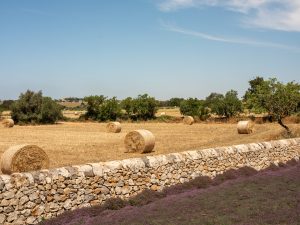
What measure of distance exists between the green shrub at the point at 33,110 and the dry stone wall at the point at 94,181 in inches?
1892

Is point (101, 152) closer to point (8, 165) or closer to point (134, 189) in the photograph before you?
point (8, 165)

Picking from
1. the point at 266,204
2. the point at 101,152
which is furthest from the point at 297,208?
the point at 101,152

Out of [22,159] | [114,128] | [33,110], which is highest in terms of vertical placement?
[33,110]

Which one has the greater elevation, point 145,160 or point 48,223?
point 145,160

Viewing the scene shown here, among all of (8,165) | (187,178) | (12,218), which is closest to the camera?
(12,218)

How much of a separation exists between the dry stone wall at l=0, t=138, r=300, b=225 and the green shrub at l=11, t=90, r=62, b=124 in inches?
1892

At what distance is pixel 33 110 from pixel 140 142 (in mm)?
39091

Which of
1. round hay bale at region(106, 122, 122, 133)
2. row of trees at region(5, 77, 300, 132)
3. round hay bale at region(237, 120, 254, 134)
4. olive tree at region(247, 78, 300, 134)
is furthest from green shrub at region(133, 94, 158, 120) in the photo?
olive tree at region(247, 78, 300, 134)

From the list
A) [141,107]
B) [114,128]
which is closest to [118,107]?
[141,107]

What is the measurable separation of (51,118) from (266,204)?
5539cm

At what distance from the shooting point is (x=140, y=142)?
2855 cm

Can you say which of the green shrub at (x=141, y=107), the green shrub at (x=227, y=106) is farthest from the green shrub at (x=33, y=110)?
the green shrub at (x=227, y=106)

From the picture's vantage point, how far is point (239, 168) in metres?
19.0

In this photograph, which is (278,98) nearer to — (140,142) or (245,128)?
(245,128)
